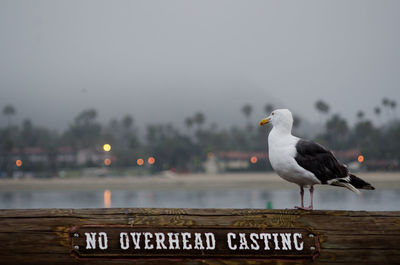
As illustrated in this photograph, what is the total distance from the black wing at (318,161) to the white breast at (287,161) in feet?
0.17

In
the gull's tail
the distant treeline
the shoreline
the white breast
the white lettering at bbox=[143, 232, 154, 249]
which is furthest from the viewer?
the distant treeline

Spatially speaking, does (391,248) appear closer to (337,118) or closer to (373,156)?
(373,156)

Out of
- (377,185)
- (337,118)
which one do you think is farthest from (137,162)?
(377,185)

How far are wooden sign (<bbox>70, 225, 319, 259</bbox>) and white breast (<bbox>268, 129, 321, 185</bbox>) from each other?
3.24ft

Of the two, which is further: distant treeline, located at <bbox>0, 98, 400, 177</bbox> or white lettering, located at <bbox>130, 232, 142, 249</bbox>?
distant treeline, located at <bbox>0, 98, 400, 177</bbox>

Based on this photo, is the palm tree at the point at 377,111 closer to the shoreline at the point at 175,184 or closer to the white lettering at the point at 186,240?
the shoreline at the point at 175,184

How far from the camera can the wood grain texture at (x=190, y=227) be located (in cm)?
429

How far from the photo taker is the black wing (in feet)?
17.1

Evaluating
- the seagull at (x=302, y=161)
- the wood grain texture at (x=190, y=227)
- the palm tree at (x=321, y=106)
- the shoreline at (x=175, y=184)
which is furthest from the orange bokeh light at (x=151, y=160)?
the wood grain texture at (x=190, y=227)

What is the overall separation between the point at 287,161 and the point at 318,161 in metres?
0.35

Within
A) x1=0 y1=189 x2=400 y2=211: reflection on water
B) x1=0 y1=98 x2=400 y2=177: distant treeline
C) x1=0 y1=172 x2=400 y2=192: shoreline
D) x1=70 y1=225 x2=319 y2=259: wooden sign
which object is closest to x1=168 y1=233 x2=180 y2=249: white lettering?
x1=70 y1=225 x2=319 y2=259: wooden sign

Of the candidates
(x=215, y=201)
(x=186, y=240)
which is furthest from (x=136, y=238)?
(x=215, y=201)

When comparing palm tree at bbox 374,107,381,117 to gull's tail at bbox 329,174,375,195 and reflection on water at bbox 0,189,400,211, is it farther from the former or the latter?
gull's tail at bbox 329,174,375,195

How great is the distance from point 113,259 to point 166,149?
13405 cm
